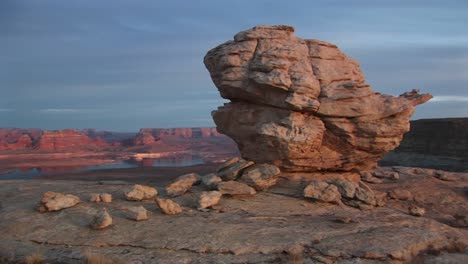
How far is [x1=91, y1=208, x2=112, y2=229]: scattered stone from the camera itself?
12.9 metres

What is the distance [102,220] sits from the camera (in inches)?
510

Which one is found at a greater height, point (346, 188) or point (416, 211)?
point (346, 188)

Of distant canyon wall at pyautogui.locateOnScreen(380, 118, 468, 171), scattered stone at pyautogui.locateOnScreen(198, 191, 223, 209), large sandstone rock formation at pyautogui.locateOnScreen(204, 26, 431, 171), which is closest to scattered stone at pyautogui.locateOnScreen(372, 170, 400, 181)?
large sandstone rock formation at pyautogui.locateOnScreen(204, 26, 431, 171)

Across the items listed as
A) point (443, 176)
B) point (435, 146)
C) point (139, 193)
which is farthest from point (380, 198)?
point (435, 146)

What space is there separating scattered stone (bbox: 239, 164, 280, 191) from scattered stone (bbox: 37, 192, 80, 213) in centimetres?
611

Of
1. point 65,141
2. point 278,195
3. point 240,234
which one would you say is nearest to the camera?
point 240,234

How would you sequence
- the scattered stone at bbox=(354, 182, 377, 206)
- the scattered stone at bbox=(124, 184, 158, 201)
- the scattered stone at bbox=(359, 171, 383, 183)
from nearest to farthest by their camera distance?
the scattered stone at bbox=(124, 184, 158, 201) < the scattered stone at bbox=(354, 182, 377, 206) < the scattered stone at bbox=(359, 171, 383, 183)

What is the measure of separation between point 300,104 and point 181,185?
5407mm

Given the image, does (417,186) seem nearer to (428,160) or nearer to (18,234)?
(18,234)

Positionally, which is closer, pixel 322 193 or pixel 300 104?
pixel 322 193

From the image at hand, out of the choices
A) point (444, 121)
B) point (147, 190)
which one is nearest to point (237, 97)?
point (147, 190)

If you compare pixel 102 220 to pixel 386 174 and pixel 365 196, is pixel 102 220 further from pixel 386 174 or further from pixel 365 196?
pixel 386 174

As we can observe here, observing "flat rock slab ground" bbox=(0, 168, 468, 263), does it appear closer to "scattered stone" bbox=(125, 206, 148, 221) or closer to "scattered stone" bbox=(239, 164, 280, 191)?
"scattered stone" bbox=(125, 206, 148, 221)

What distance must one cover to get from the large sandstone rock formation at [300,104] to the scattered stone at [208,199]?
329 centimetres
